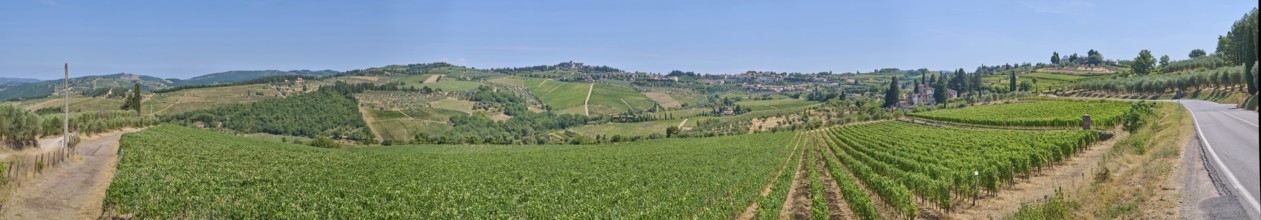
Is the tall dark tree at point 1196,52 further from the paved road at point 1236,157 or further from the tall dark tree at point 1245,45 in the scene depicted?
the paved road at point 1236,157

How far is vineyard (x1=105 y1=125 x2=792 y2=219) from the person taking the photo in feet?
70.8

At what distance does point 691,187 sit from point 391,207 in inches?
597

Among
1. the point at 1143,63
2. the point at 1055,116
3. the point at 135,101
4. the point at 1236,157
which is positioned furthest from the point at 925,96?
the point at 135,101

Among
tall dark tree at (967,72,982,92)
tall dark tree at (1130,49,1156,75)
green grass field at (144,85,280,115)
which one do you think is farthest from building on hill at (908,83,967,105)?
green grass field at (144,85,280,115)

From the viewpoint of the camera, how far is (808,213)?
24.9m

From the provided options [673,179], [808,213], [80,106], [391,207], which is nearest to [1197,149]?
[808,213]

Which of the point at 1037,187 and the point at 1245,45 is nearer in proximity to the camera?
the point at 1037,187

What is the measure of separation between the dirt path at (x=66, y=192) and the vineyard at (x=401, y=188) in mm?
1110

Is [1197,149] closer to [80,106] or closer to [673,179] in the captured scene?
[673,179]

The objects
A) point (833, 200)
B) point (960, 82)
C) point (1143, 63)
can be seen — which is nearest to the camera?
point (833, 200)

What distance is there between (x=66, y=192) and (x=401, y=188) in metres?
13.8

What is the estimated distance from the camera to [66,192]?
26266 mm

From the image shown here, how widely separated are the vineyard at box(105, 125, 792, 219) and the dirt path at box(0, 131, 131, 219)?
1.11 metres

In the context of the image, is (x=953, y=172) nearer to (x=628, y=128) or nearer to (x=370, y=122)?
(x=370, y=122)
